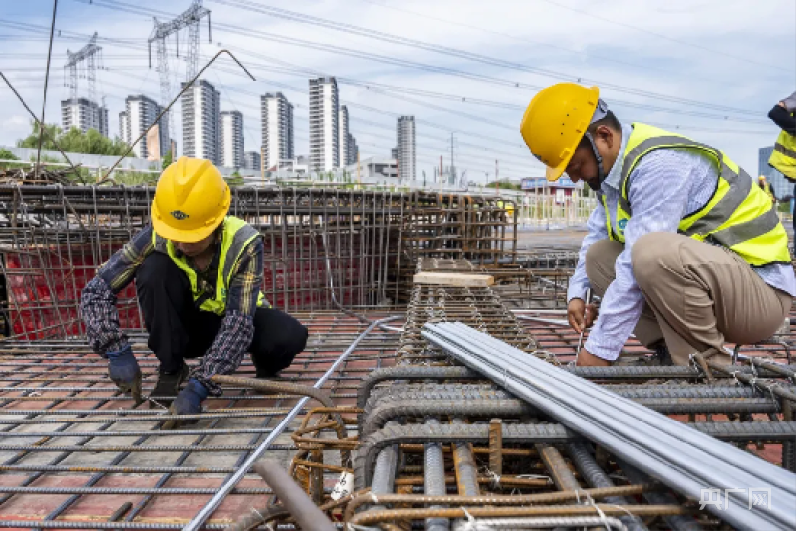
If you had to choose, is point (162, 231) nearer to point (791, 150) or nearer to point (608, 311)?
point (608, 311)

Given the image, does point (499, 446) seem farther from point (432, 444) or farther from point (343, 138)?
point (343, 138)

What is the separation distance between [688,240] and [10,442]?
8.37 feet

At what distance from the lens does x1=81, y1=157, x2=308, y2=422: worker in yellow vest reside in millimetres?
2412

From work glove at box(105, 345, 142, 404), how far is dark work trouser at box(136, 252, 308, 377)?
0.11 m

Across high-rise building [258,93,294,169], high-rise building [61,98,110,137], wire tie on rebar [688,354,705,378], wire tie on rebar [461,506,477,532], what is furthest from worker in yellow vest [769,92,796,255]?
high-rise building [61,98,110,137]

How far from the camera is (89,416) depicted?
8.08ft

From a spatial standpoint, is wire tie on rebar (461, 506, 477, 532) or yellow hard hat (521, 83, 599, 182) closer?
wire tie on rebar (461, 506, 477, 532)

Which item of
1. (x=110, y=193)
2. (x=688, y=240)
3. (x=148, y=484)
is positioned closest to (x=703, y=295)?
(x=688, y=240)

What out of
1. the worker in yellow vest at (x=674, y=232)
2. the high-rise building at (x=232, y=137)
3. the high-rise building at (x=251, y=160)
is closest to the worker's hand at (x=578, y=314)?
the worker in yellow vest at (x=674, y=232)

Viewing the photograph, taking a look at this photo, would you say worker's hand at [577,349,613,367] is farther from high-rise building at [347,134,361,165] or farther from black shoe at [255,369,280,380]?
high-rise building at [347,134,361,165]

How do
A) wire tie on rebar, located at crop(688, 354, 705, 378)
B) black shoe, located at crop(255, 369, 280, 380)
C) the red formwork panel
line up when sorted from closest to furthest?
wire tie on rebar, located at crop(688, 354, 705, 378), black shoe, located at crop(255, 369, 280, 380), the red formwork panel

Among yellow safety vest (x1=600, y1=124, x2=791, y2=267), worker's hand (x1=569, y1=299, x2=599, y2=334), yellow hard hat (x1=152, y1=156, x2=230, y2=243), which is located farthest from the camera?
worker's hand (x1=569, y1=299, x2=599, y2=334)

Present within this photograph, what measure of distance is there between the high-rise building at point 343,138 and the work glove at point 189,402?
59027 millimetres

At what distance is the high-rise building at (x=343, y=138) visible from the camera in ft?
207
